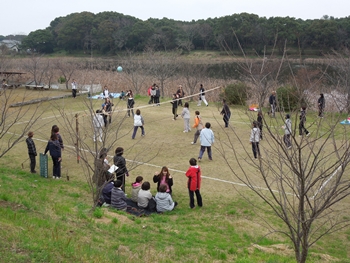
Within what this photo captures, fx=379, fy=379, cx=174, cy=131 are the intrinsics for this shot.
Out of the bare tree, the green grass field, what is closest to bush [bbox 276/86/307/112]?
the green grass field

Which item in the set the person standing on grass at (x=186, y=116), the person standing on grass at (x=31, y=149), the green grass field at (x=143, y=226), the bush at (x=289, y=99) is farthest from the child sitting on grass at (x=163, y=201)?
the person standing on grass at (x=186, y=116)

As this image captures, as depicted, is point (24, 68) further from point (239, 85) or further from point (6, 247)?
point (6, 247)

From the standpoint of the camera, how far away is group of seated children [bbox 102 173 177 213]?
8.80 m

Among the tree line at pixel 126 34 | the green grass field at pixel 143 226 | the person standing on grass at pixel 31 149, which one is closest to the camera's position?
the green grass field at pixel 143 226

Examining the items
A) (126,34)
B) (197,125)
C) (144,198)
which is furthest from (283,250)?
(126,34)

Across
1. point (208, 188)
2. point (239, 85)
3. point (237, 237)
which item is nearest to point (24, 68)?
point (239, 85)

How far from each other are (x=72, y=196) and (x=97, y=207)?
1.49m

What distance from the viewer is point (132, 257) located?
612cm

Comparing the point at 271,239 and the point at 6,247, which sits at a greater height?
the point at 6,247

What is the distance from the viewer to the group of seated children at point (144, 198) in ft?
28.9

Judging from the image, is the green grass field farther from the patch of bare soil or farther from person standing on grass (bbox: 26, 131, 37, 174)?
person standing on grass (bbox: 26, 131, 37, 174)

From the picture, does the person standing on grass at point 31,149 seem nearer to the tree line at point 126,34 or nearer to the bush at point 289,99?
the bush at point 289,99

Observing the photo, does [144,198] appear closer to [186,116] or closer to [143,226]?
[143,226]

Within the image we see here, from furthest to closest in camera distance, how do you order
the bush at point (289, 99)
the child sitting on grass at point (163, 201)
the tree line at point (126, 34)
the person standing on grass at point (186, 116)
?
the tree line at point (126, 34) < the person standing on grass at point (186, 116) < the child sitting on grass at point (163, 201) < the bush at point (289, 99)
